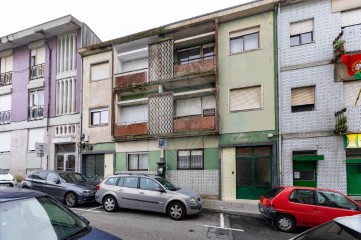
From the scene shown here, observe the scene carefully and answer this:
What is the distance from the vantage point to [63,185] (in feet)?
35.5

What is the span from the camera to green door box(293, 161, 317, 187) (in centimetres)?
1149

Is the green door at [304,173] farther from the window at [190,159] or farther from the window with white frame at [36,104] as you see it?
the window with white frame at [36,104]

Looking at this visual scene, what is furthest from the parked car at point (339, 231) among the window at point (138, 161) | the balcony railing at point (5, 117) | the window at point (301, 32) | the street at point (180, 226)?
the balcony railing at point (5, 117)

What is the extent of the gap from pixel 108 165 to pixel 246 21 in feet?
38.3

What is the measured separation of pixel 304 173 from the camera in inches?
460

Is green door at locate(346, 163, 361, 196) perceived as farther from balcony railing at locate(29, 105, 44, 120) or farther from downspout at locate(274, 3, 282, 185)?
balcony railing at locate(29, 105, 44, 120)

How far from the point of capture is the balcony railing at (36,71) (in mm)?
18781

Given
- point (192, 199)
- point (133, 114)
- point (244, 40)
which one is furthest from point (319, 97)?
point (133, 114)

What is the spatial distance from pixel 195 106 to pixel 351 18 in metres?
8.42

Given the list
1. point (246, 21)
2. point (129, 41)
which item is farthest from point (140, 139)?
point (246, 21)

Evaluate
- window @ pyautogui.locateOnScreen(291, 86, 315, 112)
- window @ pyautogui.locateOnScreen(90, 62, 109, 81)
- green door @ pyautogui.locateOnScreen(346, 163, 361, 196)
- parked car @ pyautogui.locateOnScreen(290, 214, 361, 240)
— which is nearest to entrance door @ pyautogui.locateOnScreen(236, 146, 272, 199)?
window @ pyautogui.locateOnScreen(291, 86, 315, 112)

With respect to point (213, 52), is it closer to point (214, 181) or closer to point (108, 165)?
point (214, 181)

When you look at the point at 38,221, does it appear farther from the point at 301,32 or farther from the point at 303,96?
the point at 301,32

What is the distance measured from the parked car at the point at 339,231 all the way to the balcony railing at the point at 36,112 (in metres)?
19.3
